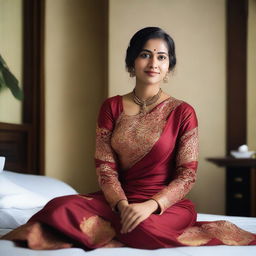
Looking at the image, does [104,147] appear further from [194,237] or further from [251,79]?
[251,79]

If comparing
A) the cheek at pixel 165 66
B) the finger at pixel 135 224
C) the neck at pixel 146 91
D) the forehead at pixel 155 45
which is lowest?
the finger at pixel 135 224

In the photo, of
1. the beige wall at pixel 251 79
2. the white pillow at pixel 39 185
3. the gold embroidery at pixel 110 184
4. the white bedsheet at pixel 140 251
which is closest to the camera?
the white bedsheet at pixel 140 251

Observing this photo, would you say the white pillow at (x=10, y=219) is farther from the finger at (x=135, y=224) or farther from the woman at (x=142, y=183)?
the finger at (x=135, y=224)

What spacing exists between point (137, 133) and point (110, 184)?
0.67ft

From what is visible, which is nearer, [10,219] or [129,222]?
[129,222]

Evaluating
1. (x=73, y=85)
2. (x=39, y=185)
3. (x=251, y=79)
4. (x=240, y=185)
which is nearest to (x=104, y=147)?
(x=39, y=185)

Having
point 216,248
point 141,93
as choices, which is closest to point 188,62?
point 141,93

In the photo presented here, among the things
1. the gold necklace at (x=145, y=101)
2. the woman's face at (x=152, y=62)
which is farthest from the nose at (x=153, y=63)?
the gold necklace at (x=145, y=101)

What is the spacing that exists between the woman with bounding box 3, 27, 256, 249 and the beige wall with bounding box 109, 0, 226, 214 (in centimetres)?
153

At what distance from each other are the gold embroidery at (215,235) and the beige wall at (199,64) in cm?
167

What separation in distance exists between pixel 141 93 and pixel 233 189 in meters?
1.29

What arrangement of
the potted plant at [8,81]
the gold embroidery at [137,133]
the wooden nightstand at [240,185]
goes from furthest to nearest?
the wooden nightstand at [240,185]
the potted plant at [8,81]
the gold embroidery at [137,133]

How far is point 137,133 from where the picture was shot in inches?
60.6

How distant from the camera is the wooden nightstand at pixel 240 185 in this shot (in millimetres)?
2619
